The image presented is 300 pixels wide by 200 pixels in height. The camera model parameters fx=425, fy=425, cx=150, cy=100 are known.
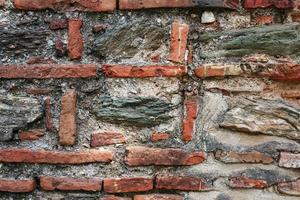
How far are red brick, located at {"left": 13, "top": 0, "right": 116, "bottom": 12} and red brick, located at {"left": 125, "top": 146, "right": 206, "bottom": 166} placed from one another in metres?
0.44

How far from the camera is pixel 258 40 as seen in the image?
1.31 m

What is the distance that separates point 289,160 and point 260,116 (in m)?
0.17

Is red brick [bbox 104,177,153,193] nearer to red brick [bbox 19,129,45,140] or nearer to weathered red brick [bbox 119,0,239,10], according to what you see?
red brick [bbox 19,129,45,140]

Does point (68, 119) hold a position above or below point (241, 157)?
above

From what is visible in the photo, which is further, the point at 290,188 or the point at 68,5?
the point at 290,188

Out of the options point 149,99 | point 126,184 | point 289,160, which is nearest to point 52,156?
point 126,184

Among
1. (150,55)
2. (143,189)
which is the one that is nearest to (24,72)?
(150,55)

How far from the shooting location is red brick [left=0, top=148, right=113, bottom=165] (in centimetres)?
132

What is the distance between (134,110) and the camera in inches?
52.2

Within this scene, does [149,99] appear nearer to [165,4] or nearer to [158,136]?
[158,136]

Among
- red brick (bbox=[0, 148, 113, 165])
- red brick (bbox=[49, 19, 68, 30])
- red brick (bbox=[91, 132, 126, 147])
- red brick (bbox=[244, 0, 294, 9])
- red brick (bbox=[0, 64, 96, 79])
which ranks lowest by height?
red brick (bbox=[0, 148, 113, 165])

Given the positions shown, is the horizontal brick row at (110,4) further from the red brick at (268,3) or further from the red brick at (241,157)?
the red brick at (241,157)

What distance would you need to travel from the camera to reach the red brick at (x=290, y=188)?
1.38 meters

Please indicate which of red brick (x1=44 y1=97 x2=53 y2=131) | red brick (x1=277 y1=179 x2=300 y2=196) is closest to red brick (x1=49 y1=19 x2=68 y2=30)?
red brick (x1=44 y1=97 x2=53 y2=131)
